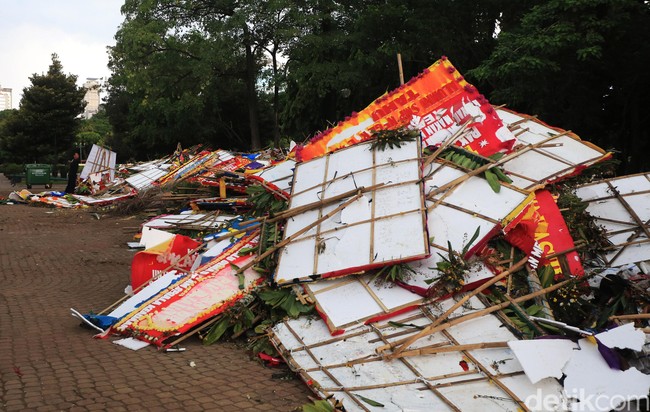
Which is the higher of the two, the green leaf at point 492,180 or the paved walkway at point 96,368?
the green leaf at point 492,180

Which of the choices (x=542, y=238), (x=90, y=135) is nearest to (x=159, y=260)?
(x=542, y=238)

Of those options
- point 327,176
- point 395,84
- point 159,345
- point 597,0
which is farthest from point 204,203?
point 395,84

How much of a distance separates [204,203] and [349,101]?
14.8 meters

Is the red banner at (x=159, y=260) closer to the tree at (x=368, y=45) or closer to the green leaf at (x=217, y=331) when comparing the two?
the green leaf at (x=217, y=331)

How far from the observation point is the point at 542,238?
5.61 meters

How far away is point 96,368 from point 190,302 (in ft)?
3.86

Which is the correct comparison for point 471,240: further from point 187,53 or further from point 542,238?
point 187,53

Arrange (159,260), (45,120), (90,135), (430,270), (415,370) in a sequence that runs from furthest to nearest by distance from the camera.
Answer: (90,135), (45,120), (159,260), (430,270), (415,370)

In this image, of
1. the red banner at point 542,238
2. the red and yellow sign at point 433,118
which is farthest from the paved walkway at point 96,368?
the red and yellow sign at point 433,118

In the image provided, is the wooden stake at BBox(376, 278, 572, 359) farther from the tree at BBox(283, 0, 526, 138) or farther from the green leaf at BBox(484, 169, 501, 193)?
the tree at BBox(283, 0, 526, 138)

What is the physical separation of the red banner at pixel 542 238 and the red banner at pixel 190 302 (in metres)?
2.73

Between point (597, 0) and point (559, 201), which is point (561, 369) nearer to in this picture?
point (559, 201)

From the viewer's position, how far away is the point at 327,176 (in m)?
6.66

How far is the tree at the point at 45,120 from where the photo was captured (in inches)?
1492
